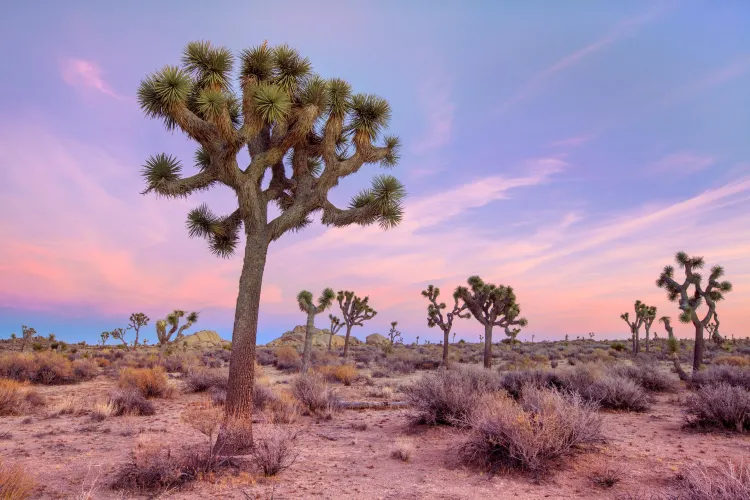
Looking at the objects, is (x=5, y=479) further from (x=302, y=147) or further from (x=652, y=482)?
(x=652, y=482)

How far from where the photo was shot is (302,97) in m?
9.30

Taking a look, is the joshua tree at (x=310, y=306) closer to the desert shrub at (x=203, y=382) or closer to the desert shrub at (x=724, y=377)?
the desert shrub at (x=203, y=382)

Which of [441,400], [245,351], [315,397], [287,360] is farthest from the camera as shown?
[287,360]

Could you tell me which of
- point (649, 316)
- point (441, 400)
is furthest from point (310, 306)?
point (649, 316)

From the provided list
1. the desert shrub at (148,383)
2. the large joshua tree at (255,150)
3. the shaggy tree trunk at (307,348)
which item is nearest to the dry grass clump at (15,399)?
the desert shrub at (148,383)

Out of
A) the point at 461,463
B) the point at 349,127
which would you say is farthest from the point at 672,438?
the point at 349,127

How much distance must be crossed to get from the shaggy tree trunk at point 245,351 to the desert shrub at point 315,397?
4329 mm

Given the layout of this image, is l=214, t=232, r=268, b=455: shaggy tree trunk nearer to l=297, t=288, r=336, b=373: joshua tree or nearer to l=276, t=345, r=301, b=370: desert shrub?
l=297, t=288, r=336, b=373: joshua tree

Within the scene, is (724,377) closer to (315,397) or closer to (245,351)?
(315,397)

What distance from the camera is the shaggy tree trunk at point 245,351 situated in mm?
7535

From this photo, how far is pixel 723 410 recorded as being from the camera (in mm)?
8680

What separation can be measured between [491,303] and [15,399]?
72.3 feet

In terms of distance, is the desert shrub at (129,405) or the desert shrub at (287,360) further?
the desert shrub at (287,360)

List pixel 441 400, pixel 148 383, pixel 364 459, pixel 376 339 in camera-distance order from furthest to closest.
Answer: pixel 376 339 → pixel 148 383 → pixel 441 400 → pixel 364 459
